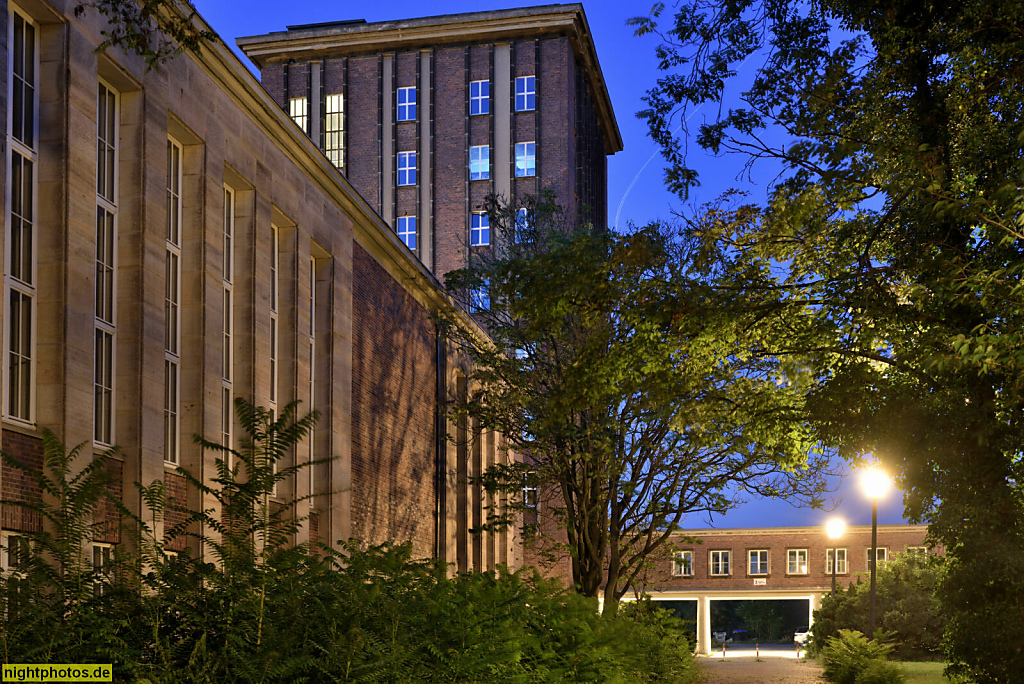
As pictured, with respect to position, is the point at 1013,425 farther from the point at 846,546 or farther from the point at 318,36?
the point at 846,546

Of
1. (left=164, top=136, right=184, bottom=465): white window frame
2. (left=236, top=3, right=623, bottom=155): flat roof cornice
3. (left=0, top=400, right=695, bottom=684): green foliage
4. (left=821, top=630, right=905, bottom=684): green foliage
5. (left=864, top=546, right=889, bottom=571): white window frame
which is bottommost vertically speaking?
(left=864, top=546, right=889, bottom=571): white window frame

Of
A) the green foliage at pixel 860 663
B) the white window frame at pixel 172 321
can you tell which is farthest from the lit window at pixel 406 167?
the white window frame at pixel 172 321

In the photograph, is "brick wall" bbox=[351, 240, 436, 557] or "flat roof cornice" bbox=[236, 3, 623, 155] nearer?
"brick wall" bbox=[351, 240, 436, 557]

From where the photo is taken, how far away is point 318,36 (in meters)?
55.0

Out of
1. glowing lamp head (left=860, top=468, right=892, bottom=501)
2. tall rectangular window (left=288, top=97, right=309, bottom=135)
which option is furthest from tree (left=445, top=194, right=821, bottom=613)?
tall rectangular window (left=288, top=97, right=309, bottom=135)

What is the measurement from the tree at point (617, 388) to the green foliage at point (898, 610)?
658 inches

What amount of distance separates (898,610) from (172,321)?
3480 centimetres

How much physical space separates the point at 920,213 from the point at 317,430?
1373cm

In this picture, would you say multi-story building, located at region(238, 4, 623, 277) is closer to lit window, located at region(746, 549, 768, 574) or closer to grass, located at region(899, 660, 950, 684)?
grass, located at region(899, 660, 950, 684)

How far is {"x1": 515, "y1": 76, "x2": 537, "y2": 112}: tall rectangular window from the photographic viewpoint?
53.4 m

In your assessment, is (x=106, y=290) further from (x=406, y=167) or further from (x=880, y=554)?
(x=880, y=554)

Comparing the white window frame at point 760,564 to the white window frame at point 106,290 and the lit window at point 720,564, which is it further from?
the white window frame at point 106,290

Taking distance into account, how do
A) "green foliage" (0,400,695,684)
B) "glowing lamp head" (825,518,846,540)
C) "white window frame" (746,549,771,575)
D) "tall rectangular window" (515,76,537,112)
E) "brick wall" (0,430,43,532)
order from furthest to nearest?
"white window frame" (746,549,771,575)
"tall rectangular window" (515,76,537,112)
"glowing lamp head" (825,518,846,540)
"brick wall" (0,430,43,532)
"green foliage" (0,400,695,684)

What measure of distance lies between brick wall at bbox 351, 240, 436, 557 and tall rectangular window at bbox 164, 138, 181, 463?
8624mm
